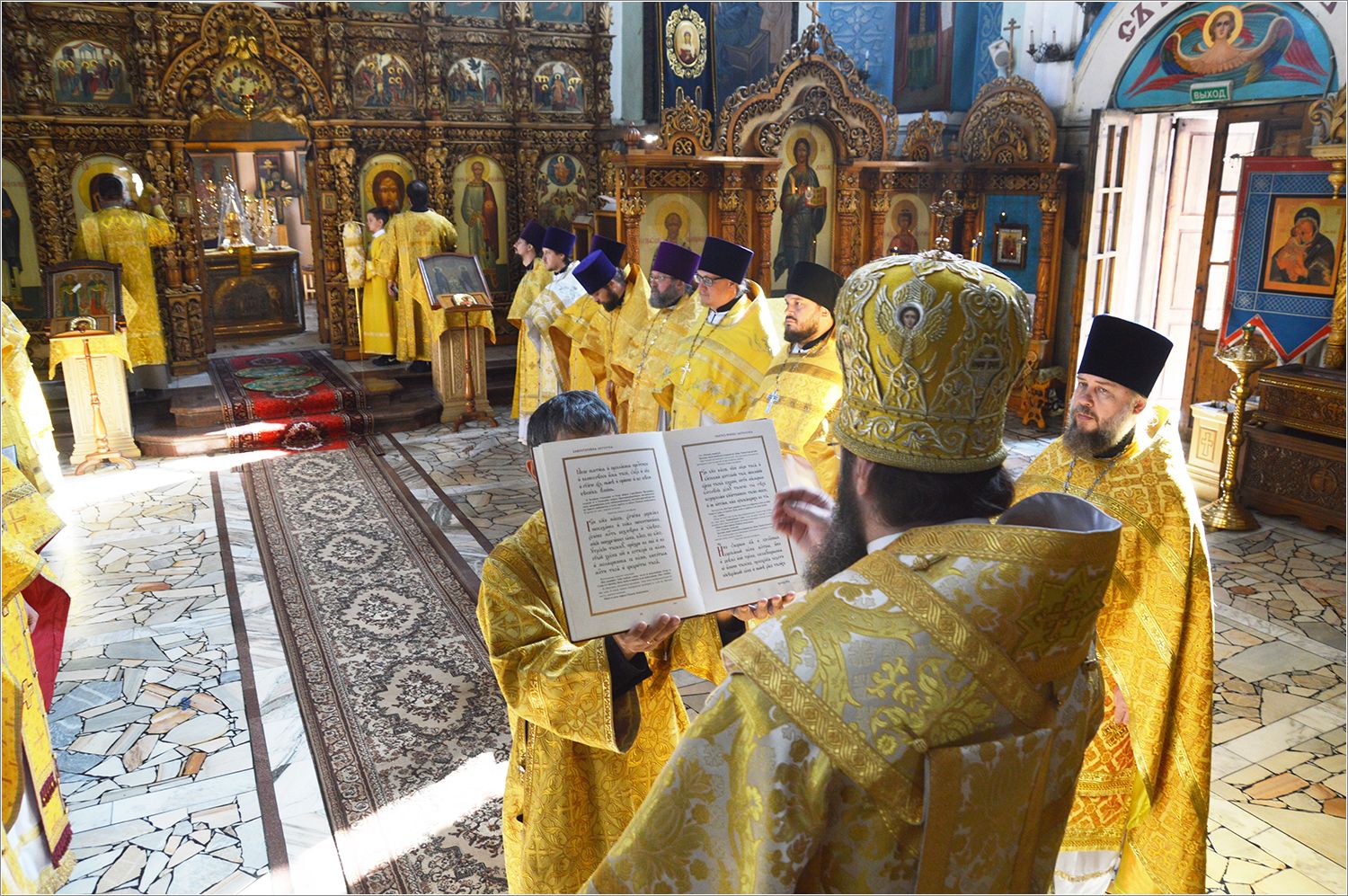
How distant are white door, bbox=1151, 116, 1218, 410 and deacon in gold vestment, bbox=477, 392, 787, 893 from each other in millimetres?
8978

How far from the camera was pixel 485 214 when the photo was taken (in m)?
11.9

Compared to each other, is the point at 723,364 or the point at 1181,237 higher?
the point at 1181,237

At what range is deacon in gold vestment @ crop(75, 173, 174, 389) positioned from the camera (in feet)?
31.5

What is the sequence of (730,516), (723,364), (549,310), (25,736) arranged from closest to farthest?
1. (730,516)
2. (25,736)
3. (723,364)
4. (549,310)

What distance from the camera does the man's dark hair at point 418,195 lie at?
10.6 meters

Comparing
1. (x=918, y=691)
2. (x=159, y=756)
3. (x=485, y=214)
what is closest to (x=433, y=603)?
(x=159, y=756)

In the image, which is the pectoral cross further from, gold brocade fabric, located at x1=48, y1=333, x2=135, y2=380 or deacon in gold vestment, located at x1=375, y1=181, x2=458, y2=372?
gold brocade fabric, located at x1=48, y1=333, x2=135, y2=380

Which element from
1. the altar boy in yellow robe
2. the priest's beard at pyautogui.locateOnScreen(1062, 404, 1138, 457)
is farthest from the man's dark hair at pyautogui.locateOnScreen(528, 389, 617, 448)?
the altar boy in yellow robe

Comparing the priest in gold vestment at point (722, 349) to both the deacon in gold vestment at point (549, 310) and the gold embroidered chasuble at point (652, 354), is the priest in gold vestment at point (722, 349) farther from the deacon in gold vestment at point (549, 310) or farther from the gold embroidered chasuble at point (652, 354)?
the deacon in gold vestment at point (549, 310)

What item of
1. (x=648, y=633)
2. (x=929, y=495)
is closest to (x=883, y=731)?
(x=929, y=495)

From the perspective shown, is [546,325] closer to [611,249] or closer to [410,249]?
[611,249]

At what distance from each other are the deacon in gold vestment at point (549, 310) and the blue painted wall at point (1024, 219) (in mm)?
4600

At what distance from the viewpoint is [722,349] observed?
18.0ft

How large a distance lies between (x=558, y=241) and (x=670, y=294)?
107 inches
